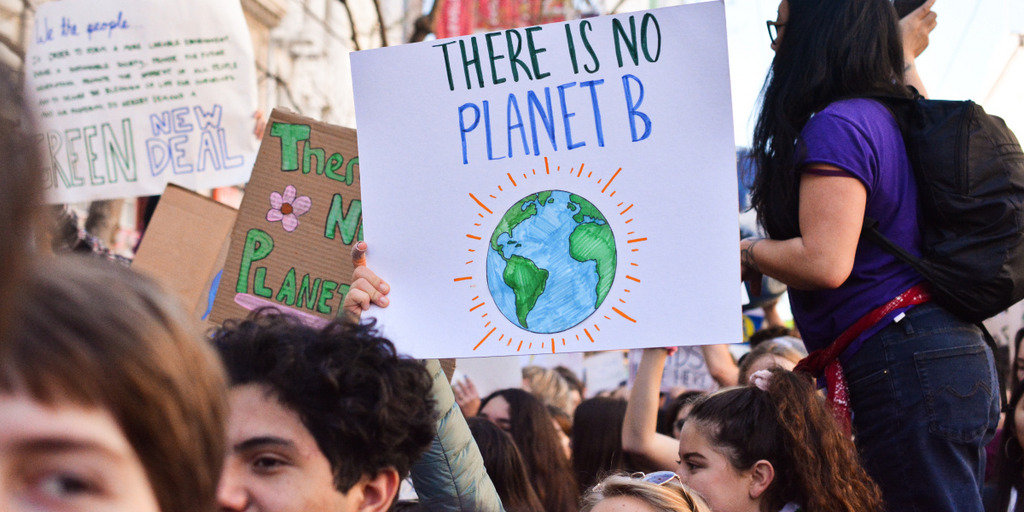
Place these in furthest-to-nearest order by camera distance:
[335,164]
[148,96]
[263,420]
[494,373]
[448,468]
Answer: [494,373] → [148,96] → [335,164] → [448,468] → [263,420]

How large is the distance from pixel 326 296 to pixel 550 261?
775mm

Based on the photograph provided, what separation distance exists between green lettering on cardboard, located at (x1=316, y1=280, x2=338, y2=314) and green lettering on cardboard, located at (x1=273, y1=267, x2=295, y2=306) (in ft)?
0.25

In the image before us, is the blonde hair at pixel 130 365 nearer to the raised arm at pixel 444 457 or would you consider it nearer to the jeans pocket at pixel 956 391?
the raised arm at pixel 444 457

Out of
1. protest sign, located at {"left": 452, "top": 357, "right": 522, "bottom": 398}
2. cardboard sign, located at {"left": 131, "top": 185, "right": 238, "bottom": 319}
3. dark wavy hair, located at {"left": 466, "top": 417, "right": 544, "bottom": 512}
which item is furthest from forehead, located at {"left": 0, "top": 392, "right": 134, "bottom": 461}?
protest sign, located at {"left": 452, "top": 357, "right": 522, "bottom": 398}

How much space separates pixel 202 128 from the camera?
3885 mm

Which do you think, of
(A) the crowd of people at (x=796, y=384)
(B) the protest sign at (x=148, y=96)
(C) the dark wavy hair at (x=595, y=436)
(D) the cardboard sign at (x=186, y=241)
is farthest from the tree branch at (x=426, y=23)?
(A) the crowd of people at (x=796, y=384)

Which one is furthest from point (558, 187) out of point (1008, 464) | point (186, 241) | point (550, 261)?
point (1008, 464)

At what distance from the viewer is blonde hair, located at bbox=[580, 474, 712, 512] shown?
203 centimetres

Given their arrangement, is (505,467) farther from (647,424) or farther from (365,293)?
(365,293)

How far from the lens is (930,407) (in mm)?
1915

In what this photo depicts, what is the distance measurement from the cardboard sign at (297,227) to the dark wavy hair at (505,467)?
84 centimetres

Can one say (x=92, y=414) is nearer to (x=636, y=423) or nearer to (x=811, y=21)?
(x=811, y=21)

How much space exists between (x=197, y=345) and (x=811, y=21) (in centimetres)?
176

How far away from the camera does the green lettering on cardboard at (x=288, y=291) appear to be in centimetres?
266
